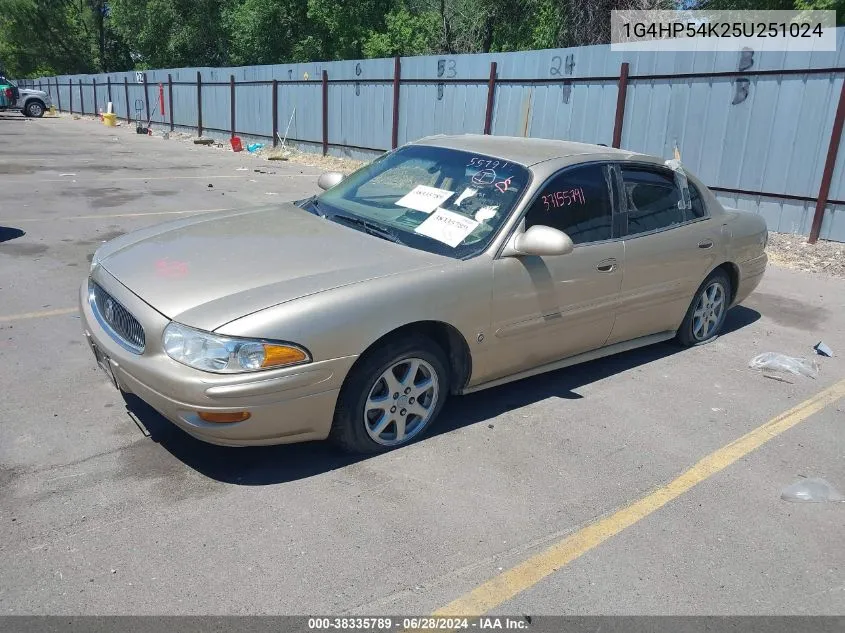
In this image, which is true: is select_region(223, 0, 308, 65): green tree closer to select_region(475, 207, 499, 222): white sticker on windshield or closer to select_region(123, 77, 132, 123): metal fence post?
select_region(123, 77, 132, 123): metal fence post

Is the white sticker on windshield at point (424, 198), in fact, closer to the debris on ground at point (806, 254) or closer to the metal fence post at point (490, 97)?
the debris on ground at point (806, 254)

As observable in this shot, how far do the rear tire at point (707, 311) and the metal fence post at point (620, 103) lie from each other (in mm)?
6245

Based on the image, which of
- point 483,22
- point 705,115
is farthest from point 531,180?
point 483,22

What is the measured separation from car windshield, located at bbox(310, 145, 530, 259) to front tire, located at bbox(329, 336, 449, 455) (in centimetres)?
64

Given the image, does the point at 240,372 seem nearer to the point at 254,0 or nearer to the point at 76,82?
the point at 254,0

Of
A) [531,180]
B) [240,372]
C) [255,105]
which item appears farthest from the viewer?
[255,105]

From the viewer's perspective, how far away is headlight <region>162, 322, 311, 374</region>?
3.06 meters

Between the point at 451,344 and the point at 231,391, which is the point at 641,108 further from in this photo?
the point at 231,391

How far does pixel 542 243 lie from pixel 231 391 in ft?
5.98

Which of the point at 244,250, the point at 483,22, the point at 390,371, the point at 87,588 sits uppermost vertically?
the point at 483,22

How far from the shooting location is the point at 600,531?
3.17 m

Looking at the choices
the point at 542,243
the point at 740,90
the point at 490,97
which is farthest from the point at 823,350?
the point at 490,97

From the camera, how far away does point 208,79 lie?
25.2 m

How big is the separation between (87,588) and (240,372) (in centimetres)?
100
